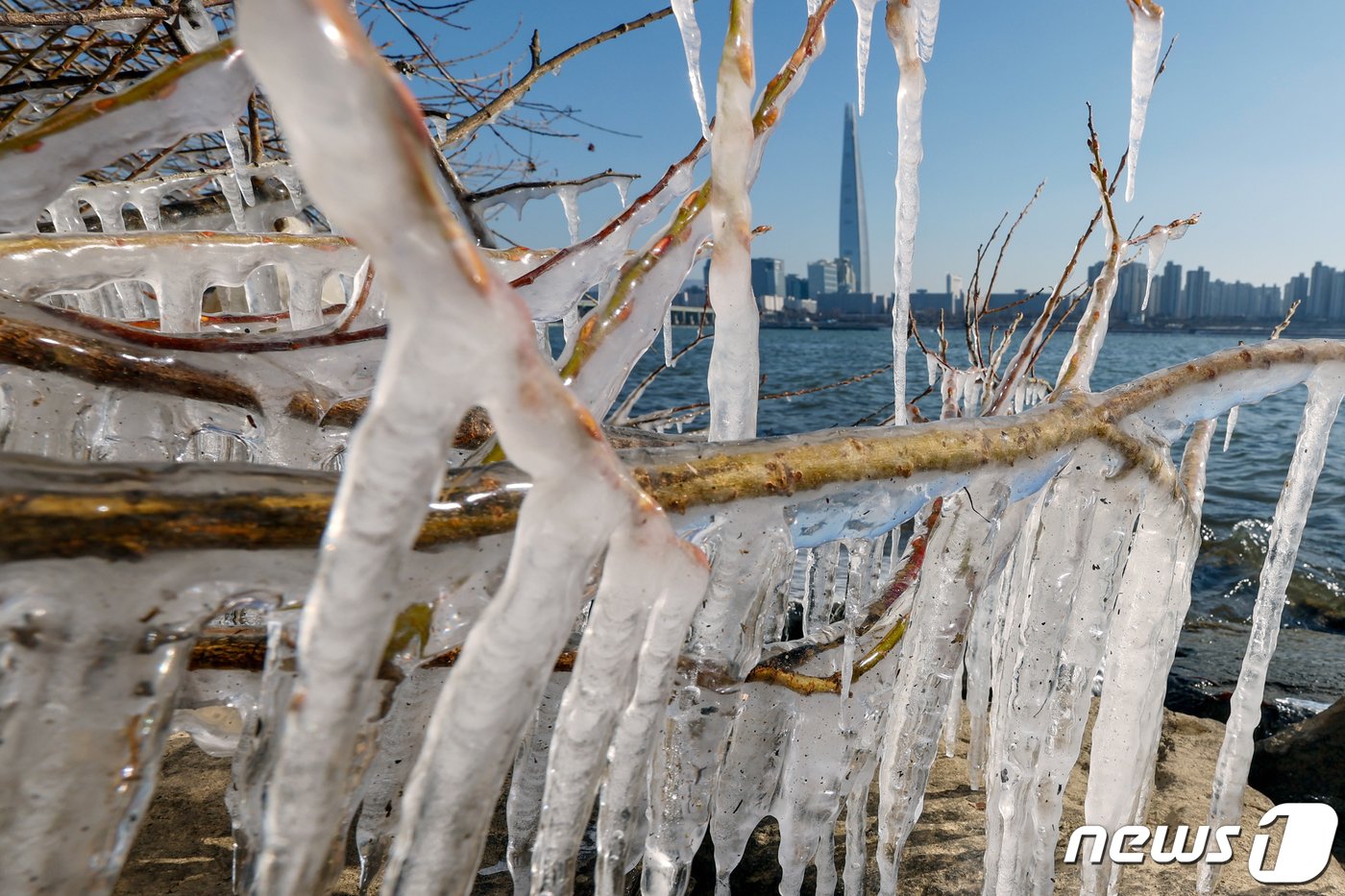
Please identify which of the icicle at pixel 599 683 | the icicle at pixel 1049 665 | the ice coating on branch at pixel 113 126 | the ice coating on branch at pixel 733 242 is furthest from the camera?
the icicle at pixel 1049 665

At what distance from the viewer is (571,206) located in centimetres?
489

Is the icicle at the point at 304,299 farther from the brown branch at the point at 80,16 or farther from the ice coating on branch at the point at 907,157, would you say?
the ice coating on branch at the point at 907,157

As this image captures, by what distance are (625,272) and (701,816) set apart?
3.98 ft

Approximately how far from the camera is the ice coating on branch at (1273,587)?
2.30 metres

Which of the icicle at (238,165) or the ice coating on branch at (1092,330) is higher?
the icicle at (238,165)

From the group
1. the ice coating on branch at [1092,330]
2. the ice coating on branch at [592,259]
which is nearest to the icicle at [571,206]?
the ice coating on branch at [592,259]

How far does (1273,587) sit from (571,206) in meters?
4.30

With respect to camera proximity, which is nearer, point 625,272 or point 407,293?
point 407,293

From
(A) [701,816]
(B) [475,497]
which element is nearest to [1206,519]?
(A) [701,816]

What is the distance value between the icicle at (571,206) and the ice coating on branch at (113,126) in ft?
10.6

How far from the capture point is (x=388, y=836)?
1668mm

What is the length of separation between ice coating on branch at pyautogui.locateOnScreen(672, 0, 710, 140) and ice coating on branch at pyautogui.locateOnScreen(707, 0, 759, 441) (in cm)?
96

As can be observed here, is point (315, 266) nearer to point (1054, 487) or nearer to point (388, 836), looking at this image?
point (388, 836)

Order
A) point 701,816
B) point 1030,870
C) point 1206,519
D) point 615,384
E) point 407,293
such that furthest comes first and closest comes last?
point 1206,519
point 1030,870
point 701,816
point 615,384
point 407,293
